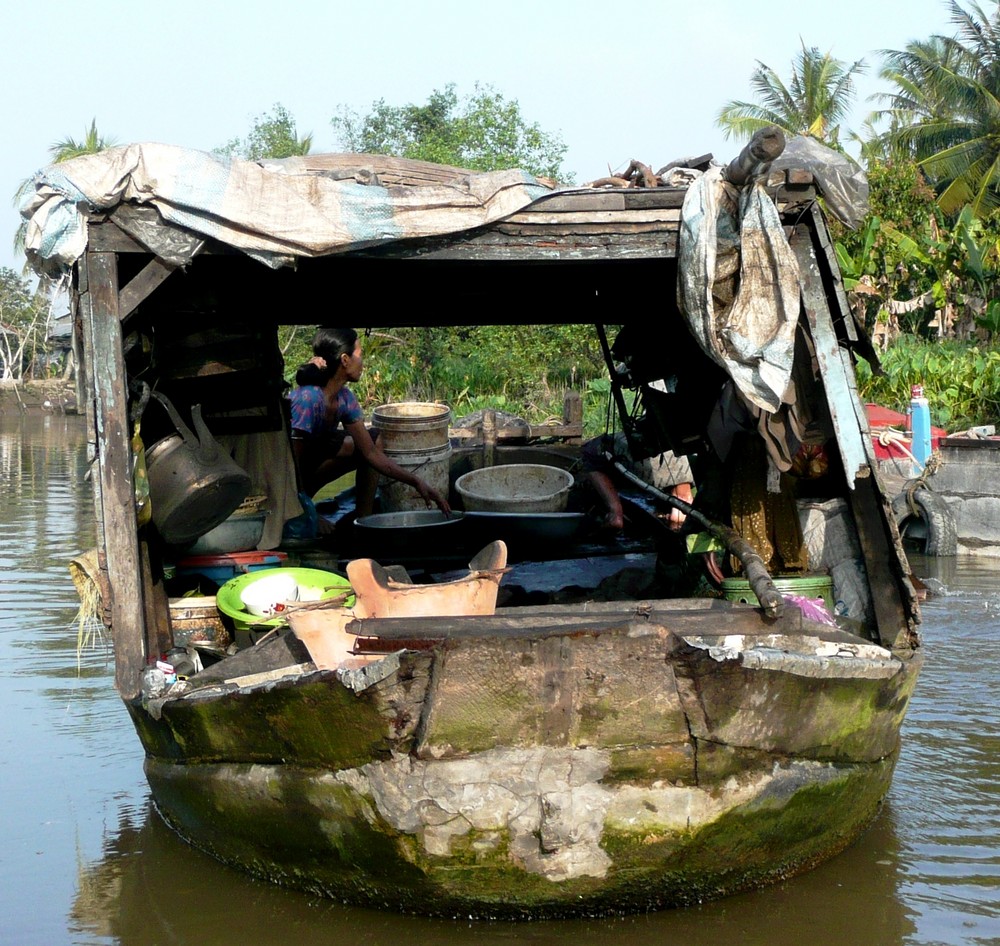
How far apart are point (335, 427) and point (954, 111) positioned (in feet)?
71.1

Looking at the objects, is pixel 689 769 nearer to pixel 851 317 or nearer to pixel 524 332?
pixel 851 317

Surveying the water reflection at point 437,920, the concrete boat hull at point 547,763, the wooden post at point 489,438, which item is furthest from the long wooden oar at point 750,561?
the wooden post at point 489,438

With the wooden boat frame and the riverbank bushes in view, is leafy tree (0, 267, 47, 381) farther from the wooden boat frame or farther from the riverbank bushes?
the wooden boat frame

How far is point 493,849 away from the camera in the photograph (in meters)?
3.25

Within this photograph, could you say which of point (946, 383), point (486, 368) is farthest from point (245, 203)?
point (486, 368)

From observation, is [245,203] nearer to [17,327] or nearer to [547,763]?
[547,763]

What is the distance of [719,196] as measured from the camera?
155 inches

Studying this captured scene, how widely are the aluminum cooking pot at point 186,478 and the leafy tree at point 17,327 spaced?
146 ft

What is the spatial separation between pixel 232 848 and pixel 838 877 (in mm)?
2068

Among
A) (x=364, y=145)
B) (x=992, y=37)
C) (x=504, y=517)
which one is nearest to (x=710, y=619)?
(x=504, y=517)

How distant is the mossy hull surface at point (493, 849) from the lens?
329cm

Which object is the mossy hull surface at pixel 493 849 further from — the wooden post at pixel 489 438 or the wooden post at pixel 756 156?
the wooden post at pixel 489 438

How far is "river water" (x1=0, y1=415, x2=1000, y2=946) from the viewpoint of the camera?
3461 mm

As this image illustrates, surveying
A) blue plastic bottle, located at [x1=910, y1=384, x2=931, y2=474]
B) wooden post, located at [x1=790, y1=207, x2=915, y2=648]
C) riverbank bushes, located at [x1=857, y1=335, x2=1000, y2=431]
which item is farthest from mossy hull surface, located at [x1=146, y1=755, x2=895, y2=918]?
riverbank bushes, located at [x1=857, y1=335, x2=1000, y2=431]
